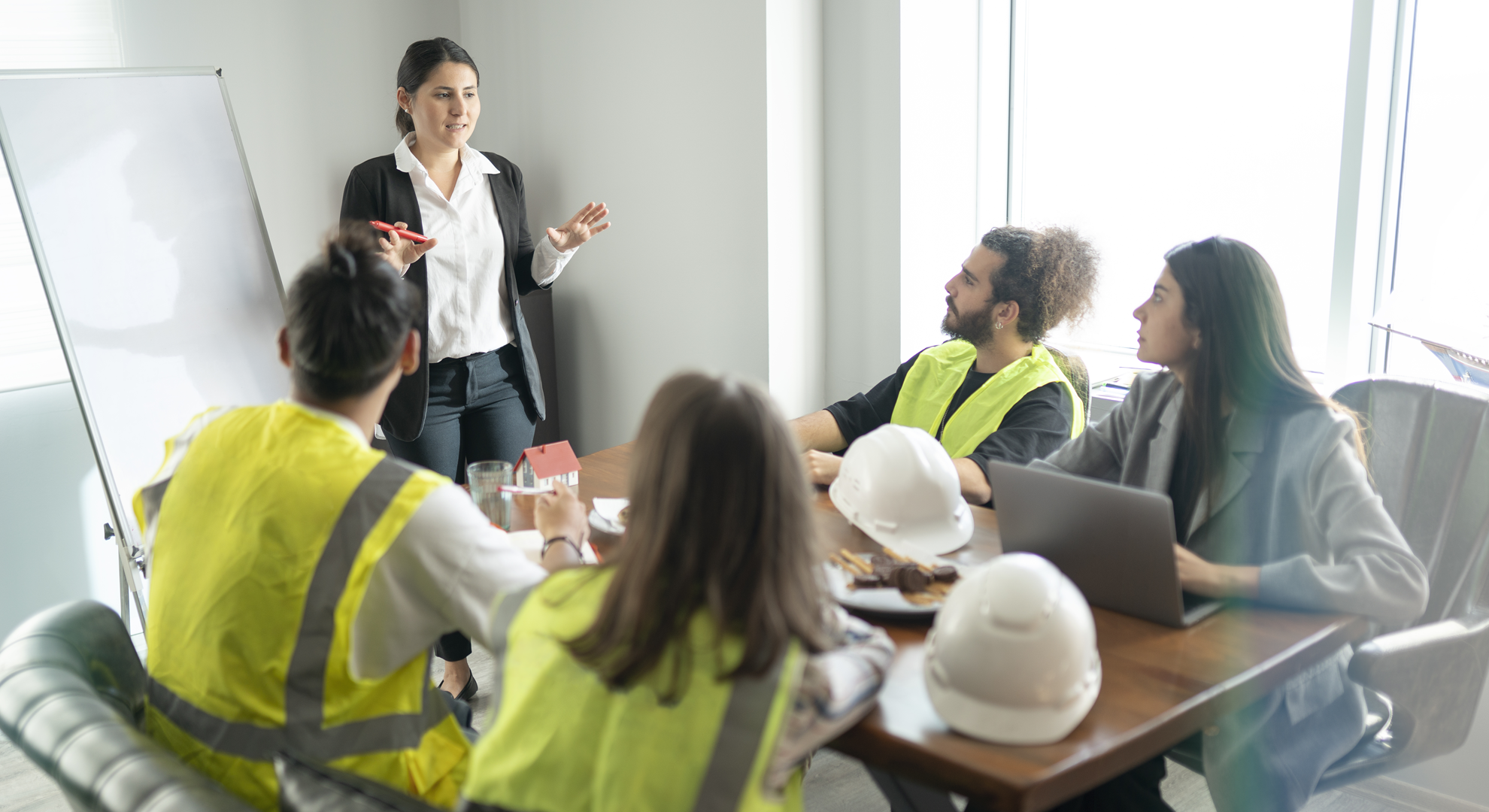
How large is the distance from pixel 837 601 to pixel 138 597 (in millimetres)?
1580

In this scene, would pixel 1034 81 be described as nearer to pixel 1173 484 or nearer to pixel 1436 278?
pixel 1436 278

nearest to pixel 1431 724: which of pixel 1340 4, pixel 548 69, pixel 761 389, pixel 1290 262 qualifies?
pixel 761 389

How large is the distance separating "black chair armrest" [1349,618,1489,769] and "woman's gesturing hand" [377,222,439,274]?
81.4 inches

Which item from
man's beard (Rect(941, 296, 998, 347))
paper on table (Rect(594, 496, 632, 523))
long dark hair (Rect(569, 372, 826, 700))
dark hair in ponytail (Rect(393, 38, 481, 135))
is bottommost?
paper on table (Rect(594, 496, 632, 523))

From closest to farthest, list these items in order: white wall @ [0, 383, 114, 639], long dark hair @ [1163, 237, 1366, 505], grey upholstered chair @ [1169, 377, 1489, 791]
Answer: grey upholstered chair @ [1169, 377, 1489, 791], long dark hair @ [1163, 237, 1366, 505], white wall @ [0, 383, 114, 639]

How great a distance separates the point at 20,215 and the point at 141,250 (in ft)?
2.61

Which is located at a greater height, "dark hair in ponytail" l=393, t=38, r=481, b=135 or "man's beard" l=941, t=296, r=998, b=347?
"dark hair in ponytail" l=393, t=38, r=481, b=135

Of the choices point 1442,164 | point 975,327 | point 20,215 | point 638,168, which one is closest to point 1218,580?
point 975,327

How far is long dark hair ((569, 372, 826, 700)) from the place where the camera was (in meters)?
0.99

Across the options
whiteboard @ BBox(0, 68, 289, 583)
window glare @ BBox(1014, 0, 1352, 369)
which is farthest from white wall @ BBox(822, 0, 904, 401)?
whiteboard @ BBox(0, 68, 289, 583)

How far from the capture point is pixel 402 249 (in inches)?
101

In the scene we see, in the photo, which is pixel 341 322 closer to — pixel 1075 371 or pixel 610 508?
pixel 610 508

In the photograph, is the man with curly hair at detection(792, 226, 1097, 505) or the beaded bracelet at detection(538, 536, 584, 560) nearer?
the beaded bracelet at detection(538, 536, 584, 560)

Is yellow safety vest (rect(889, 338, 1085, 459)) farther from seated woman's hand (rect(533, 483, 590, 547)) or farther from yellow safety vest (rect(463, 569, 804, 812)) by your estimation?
yellow safety vest (rect(463, 569, 804, 812))
